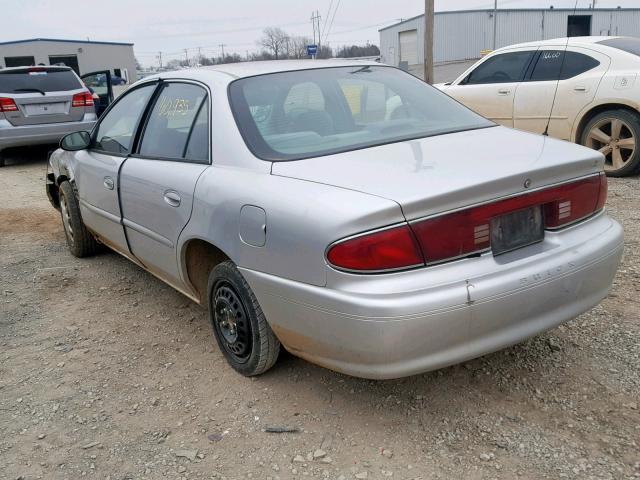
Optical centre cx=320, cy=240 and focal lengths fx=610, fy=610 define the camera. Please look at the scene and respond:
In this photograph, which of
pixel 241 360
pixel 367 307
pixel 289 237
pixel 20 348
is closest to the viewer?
pixel 367 307

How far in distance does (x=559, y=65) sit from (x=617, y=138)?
1.15 m

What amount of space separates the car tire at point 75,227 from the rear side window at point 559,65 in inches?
209

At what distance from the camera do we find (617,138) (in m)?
6.54

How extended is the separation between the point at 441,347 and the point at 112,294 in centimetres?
286

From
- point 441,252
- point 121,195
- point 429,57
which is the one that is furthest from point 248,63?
point 429,57

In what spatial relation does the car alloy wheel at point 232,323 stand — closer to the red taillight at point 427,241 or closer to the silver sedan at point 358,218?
the silver sedan at point 358,218

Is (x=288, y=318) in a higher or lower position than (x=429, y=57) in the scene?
lower

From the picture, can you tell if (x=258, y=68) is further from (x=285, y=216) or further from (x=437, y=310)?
(x=437, y=310)

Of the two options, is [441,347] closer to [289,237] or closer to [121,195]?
[289,237]

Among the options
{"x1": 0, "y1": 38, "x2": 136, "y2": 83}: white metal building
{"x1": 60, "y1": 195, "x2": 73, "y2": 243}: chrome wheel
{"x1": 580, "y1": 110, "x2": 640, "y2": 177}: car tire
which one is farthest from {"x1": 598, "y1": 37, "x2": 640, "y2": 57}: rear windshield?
{"x1": 0, "y1": 38, "x2": 136, "y2": 83}: white metal building

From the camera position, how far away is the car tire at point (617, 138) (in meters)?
6.39

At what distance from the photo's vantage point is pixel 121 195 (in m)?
3.76

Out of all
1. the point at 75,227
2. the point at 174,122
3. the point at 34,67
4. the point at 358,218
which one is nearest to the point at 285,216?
the point at 358,218

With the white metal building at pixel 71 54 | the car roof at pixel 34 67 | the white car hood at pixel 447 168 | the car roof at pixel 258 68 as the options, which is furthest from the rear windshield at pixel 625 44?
the white metal building at pixel 71 54
